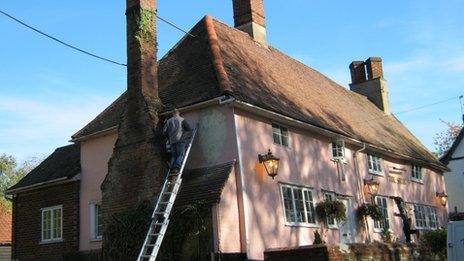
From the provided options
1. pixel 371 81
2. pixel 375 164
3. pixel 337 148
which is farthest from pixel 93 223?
pixel 371 81

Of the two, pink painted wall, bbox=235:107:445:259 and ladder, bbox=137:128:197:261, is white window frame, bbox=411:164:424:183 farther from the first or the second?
ladder, bbox=137:128:197:261

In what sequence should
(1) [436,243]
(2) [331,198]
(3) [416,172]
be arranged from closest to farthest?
(1) [436,243]
(2) [331,198]
(3) [416,172]

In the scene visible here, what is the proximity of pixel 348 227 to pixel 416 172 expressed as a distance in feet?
26.8

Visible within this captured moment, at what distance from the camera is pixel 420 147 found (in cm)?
2964

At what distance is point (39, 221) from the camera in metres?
19.9

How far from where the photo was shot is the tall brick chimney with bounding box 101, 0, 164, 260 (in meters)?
15.3

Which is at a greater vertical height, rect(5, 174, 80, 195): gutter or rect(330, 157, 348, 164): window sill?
rect(330, 157, 348, 164): window sill

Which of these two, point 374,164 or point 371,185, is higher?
point 374,164

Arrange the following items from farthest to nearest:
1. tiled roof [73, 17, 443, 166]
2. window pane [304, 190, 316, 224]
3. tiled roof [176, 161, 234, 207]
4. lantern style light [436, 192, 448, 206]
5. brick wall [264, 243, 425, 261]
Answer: lantern style light [436, 192, 448, 206] → window pane [304, 190, 316, 224] → tiled roof [73, 17, 443, 166] → tiled roof [176, 161, 234, 207] → brick wall [264, 243, 425, 261]

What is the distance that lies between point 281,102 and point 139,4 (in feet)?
17.0

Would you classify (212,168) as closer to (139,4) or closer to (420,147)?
(139,4)

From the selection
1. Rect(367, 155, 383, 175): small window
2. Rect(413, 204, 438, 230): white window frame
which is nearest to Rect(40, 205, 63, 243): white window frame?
Rect(367, 155, 383, 175): small window

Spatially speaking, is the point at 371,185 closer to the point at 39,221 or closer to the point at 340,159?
the point at 340,159

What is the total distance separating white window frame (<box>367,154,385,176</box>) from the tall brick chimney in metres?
9.39
